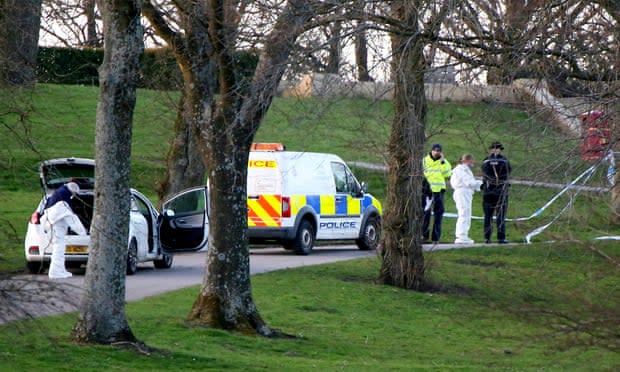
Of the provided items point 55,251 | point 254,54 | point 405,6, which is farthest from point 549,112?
point 55,251

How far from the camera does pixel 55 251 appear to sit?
18.2 m

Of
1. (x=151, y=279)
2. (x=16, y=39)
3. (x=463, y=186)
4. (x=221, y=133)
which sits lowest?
(x=151, y=279)

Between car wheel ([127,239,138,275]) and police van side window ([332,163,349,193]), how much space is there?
6255 millimetres

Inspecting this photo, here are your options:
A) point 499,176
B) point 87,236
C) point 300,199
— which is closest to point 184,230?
point 87,236

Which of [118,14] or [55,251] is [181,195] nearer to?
[55,251]

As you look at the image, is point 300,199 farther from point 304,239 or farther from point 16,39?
point 16,39

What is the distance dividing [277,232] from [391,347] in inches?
347

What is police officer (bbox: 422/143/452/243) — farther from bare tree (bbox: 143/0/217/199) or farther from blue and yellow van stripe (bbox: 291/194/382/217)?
bare tree (bbox: 143/0/217/199)

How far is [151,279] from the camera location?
19.3 metres

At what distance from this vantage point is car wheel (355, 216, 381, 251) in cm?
2598

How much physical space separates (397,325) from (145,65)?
9.42m

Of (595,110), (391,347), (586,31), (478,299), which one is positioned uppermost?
(586,31)

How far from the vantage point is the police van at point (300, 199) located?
2355 centimetres

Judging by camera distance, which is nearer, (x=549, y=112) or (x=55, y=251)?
(x=549, y=112)
